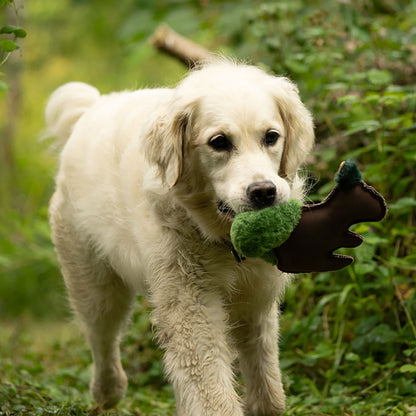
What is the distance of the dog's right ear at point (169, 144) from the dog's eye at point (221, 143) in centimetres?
21

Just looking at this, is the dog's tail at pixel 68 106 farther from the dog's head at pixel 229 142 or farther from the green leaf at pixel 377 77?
the green leaf at pixel 377 77

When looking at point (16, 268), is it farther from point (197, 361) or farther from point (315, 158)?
point (197, 361)

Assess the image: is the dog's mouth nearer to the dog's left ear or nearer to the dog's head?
the dog's head

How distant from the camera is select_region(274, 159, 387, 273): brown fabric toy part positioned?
125 inches

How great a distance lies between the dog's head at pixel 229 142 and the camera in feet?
10.5

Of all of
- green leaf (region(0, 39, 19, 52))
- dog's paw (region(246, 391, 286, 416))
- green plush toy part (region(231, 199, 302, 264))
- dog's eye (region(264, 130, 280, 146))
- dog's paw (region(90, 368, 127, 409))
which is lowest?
dog's paw (region(90, 368, 127, 409))

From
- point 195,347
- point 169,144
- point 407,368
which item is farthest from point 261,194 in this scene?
point 407,368

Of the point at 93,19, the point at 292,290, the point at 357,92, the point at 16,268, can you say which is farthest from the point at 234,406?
the point at 93,19

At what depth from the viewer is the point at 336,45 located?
6.46 m

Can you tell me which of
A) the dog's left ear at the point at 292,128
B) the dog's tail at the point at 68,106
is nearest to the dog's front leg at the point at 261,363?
the dog's left ear at the point at 292,128

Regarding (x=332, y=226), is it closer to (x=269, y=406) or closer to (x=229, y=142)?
(x=229, y=142)

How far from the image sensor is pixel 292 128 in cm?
370

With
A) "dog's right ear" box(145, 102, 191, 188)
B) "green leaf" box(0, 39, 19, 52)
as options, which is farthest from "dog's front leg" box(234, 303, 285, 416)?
"green leaf" box(0, 39, 19, 52)

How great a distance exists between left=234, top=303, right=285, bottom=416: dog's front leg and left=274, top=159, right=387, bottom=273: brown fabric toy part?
0.77 m
